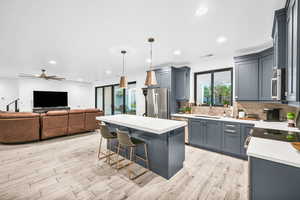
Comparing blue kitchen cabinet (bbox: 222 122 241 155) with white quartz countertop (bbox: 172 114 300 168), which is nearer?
white quartz countertop (bbox: 172 114 300 168)

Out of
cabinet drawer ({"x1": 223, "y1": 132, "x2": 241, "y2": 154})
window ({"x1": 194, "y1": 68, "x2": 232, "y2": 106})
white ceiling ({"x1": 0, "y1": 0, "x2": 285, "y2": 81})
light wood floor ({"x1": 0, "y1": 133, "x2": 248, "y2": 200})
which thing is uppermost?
white ceiling ({"x1": 0, "y1": 0, "x2": 285, "y2": 81})

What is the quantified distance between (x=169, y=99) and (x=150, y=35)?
219 cm

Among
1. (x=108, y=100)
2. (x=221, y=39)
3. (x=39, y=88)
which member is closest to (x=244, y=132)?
(x=221, y=39)

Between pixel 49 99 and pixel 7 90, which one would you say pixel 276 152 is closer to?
pixel 49 99

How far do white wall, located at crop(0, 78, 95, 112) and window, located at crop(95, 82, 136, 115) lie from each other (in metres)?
0.84

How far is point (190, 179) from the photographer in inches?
86.3

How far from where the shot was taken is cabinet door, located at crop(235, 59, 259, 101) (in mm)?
3008

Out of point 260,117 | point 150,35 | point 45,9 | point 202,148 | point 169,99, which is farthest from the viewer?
point 169,99

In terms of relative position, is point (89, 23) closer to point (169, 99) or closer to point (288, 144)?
point (169, 99)

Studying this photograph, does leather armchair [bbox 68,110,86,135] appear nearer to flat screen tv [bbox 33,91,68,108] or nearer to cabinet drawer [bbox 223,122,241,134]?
flat screen tv [bbox 33,91,68,108]

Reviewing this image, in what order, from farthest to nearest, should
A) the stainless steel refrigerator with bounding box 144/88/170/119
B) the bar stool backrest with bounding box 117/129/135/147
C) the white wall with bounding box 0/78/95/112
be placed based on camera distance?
the white wall with bounding box 0/78/95/112 < the stainless steel refrigerator with bounding box 144/88/170/119 < the bar stool backrest with bounding box 117/129/135/147

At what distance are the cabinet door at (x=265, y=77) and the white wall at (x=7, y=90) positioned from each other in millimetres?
11837

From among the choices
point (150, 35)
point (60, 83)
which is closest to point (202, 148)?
point (150, 35)

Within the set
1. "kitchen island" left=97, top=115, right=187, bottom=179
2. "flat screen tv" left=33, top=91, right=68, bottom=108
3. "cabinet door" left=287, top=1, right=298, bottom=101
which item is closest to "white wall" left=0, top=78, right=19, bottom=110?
"flat screen tv" left=33, top=91, right=68, bottom=108
